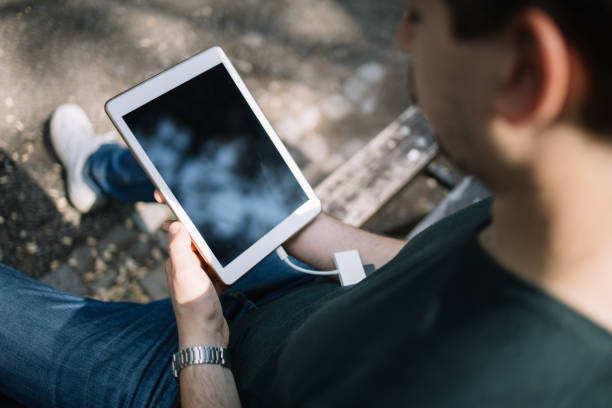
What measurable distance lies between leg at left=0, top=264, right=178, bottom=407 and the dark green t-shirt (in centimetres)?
41

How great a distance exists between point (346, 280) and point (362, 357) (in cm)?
48

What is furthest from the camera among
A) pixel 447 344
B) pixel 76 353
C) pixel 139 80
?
pixel 139 80

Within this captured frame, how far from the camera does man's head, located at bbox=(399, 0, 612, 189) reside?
1.66 ft

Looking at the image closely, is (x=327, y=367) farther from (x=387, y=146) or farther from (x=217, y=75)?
(x=387, y=146)

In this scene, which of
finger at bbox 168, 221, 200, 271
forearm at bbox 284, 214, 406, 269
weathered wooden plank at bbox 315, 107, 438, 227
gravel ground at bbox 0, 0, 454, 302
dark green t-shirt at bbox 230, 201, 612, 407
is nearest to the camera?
dark green t-shirt at bbox 230, 201, 612, 407

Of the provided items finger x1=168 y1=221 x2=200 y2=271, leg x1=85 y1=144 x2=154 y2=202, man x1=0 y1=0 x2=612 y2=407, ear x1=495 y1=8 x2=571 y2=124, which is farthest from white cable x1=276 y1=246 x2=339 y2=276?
ear x1=495 y1=8 x2=571 y2=124

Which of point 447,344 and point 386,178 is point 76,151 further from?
point 447,344

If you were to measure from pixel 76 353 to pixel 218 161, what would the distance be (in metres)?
0.63

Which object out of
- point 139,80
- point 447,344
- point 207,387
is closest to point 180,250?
point 207,387

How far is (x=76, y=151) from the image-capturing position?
1855mm

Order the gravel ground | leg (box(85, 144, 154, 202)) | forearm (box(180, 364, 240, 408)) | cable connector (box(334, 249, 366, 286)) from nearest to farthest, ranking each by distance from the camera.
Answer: forearm (box(180, 364, 240, 408))
cable connector (box(334, 249, 366, 286))
leg (box(85, 144, 154, 202))
the gravel ground

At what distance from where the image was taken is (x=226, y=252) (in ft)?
4.05

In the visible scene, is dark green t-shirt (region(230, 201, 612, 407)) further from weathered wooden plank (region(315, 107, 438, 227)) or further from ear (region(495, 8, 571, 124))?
weathered wooden plank (region(315, 107, 438, 227))

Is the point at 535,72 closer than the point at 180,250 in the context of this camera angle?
Yes
